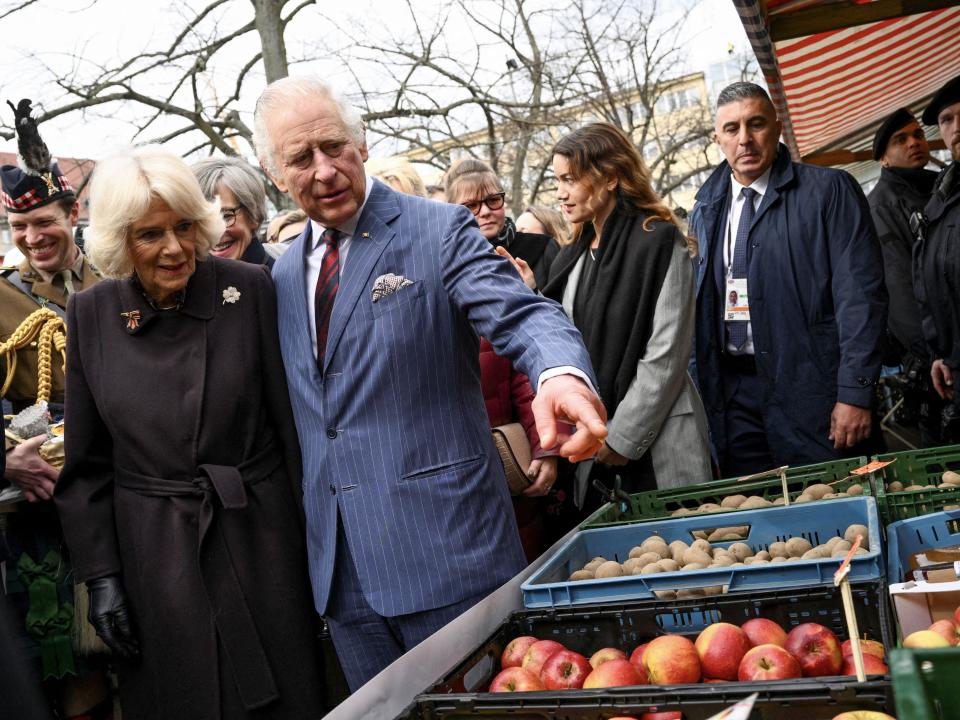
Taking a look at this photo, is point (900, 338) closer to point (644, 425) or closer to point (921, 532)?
point (644, 425)

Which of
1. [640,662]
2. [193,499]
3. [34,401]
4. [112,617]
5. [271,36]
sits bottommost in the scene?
[640,662]

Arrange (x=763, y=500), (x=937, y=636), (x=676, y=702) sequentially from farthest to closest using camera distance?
1. (x=763, y=500)
2. (x=937, y=636)
3. (x=676, y=702)

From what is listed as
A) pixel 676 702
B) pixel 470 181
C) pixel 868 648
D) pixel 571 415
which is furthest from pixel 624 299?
pixel 676 702

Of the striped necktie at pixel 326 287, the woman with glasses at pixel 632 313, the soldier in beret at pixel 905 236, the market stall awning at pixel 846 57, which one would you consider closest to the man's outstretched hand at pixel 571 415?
the striped necktie at pixel 326 287

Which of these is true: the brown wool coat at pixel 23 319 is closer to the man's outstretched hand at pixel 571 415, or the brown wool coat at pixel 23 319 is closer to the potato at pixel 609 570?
the potato at pixel 609 570

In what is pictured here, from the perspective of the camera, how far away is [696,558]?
2352 millimetres

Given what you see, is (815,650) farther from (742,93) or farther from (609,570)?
(742,93)

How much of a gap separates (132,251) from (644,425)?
6.17 ft

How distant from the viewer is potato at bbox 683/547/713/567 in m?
2.34

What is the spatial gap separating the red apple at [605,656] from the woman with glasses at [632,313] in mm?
1543

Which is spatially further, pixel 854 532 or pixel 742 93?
pixel 742 93

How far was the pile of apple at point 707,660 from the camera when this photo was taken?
1.78 metres

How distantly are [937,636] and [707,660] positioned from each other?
407 mm

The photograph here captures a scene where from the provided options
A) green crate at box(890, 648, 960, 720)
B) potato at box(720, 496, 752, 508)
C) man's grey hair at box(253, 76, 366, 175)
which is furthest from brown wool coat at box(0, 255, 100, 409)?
green crate at box(890, 648, 960, 720)
